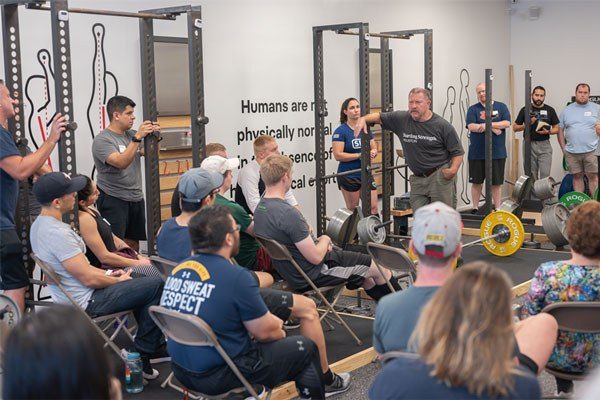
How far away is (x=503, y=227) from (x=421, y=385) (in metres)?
5.32

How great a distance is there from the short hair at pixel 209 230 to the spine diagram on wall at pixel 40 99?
283cm

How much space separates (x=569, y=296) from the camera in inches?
119

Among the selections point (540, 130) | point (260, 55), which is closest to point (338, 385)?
point (260, 55)

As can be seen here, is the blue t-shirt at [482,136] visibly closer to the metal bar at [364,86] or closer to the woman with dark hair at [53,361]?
the metal bar at [364,86]

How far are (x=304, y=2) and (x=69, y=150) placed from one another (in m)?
4.13

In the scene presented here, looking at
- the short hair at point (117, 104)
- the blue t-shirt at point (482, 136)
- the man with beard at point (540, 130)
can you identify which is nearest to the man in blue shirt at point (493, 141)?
the blue t-shirt at point (482, 136)

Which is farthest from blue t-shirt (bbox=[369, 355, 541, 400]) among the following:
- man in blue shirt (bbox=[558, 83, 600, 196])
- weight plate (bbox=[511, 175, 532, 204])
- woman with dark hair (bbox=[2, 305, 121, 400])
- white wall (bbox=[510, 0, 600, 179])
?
white wall (bbox=[510, 0, 600, 179])

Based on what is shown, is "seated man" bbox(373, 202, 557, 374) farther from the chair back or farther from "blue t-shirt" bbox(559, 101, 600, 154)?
"blue t-shirt" bbox(559, 101, 600, 154)

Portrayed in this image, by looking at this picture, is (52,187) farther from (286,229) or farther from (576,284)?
(576,284)

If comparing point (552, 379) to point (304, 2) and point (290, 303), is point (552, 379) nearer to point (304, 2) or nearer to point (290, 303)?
point (290, 303)

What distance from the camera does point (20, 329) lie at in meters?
1.50

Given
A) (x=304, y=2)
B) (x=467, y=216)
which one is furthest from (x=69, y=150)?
(x=467, y=216)

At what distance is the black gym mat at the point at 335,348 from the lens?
404 cm

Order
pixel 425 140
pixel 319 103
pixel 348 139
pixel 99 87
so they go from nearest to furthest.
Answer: pixel 99 87
pixel 425 140
pixel 319 103
pixel 348 139
